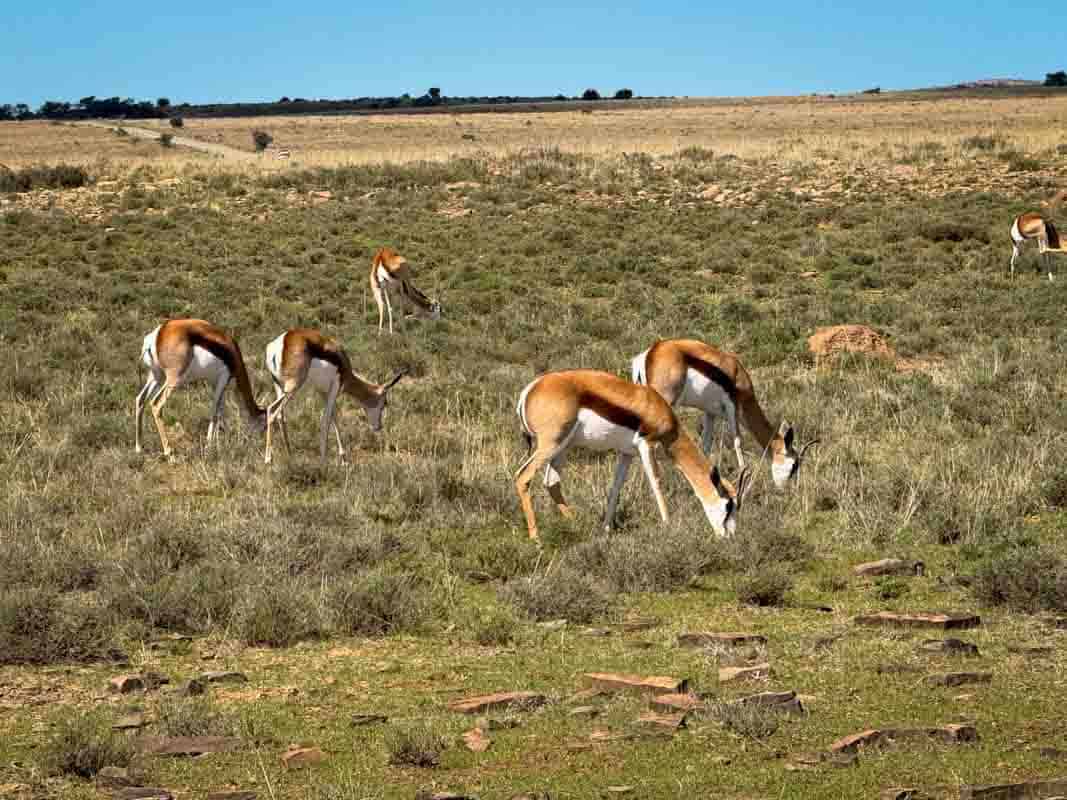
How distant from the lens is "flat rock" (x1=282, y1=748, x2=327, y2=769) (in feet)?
18.8

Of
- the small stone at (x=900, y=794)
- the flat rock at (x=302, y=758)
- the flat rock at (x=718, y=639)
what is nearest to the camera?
the small stone at (x=900, y=794)

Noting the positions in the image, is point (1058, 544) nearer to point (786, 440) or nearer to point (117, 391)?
point (786, 440)

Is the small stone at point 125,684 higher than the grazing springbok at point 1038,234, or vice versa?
the grazing springbok at point 1038,234

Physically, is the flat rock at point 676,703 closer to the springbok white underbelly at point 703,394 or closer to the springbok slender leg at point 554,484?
the springbok slender leg at point 554,484

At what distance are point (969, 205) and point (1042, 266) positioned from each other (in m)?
7.95

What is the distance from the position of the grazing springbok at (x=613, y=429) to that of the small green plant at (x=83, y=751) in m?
4.44

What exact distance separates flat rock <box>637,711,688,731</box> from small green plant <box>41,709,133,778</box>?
6.95 feet

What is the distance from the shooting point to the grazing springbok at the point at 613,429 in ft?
32.2

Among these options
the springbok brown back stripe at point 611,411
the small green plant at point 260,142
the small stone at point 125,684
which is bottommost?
the small stone at point 125,684

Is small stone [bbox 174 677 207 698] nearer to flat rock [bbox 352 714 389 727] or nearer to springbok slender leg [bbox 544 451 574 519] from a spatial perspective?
flat rock [bbox 352 714 389 727]

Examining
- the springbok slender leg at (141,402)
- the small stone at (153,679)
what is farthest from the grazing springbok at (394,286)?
the small stone at (153,679)

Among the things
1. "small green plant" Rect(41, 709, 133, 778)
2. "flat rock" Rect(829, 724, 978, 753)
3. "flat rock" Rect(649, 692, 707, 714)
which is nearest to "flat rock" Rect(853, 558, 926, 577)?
"flat rock" Rect(649, 692, 707, 714)

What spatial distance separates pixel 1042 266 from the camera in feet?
88.4

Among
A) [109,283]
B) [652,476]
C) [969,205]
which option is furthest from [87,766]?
[969,205]
